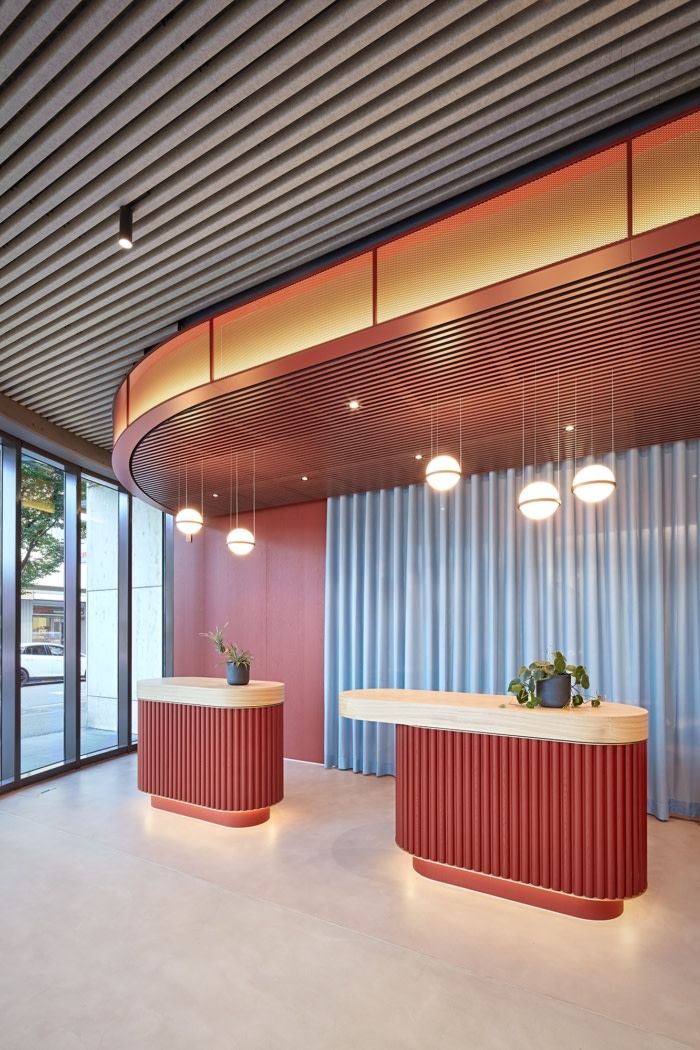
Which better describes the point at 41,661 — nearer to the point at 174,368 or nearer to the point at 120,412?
the point at 120,412

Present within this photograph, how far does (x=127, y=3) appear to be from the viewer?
7.71 ft

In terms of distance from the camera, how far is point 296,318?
158 inches

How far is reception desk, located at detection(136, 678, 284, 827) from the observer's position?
532 cm

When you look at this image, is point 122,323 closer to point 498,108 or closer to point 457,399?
point 457,399

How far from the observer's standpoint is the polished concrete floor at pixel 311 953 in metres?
2.64

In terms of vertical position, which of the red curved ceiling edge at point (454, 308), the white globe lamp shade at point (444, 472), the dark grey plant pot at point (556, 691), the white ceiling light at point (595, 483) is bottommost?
the dark grey plant pot at point (556, 691)

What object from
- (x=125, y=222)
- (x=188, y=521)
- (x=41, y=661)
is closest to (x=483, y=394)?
(x=125, y=222)

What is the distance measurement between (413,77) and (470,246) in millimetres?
894

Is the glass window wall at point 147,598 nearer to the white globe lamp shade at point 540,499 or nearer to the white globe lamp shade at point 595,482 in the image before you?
the white globe lamp shade at point 540,499

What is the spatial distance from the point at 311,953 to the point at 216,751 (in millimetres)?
2396

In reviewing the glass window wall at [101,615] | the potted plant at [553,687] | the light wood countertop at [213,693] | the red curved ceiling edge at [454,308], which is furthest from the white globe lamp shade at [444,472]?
the glass window wall at [101,615]

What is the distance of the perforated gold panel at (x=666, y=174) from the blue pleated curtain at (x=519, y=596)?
10.9 ft

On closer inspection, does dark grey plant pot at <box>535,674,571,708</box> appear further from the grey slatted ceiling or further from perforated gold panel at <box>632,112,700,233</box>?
the grey slatted ceiling

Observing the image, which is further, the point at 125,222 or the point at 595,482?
the point at 595,482
